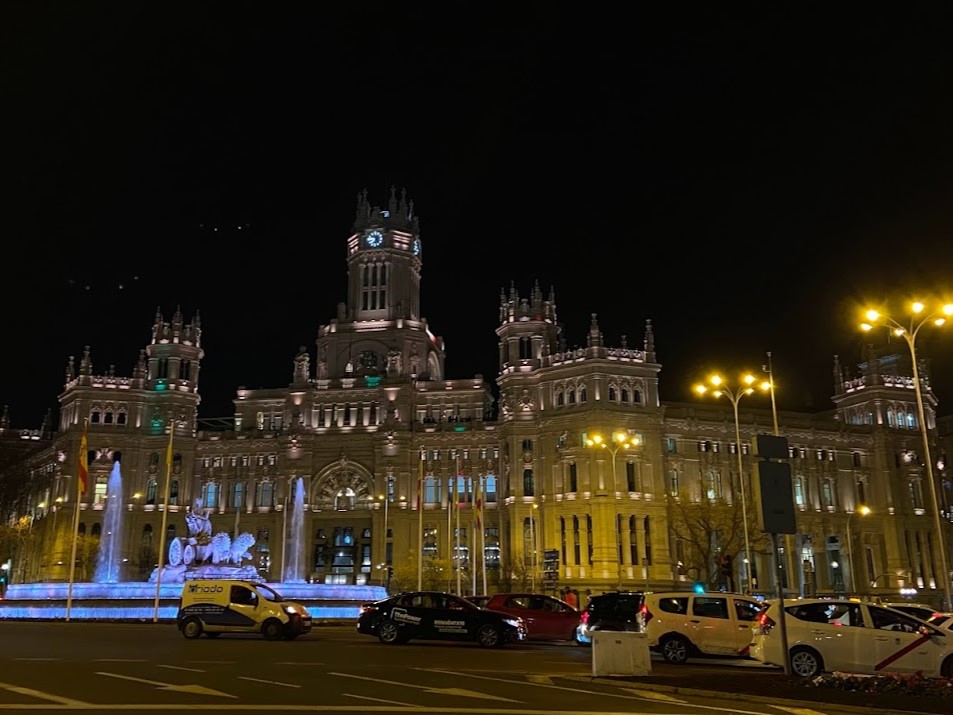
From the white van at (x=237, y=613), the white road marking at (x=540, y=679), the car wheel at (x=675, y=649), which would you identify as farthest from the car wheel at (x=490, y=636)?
the white road marking at (x=540, y=679)

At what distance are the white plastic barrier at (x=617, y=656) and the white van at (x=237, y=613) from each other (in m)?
16.0

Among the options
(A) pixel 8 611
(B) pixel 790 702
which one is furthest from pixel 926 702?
(A) pixel 8 611

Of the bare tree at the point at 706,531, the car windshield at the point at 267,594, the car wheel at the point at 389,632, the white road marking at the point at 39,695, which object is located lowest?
the white road marking at the point at 39,695

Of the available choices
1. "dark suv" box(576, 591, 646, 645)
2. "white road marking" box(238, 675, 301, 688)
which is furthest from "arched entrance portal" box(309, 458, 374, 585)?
"white road marking" box(238, 675, 301, 688)

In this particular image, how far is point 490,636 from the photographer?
3042 centimetres

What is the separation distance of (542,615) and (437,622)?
5.40 m

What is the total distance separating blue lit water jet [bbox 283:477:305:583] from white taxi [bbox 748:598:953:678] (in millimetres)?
83849

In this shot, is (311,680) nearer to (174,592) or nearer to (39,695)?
(39,695)

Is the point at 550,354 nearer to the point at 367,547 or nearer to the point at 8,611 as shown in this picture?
the point at 367,547

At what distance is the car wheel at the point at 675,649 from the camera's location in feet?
85.6

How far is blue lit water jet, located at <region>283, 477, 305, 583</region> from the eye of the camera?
100 m

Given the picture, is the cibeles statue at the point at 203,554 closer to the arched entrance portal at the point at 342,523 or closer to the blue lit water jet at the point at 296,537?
the blue lit water jet at the point at 296,537

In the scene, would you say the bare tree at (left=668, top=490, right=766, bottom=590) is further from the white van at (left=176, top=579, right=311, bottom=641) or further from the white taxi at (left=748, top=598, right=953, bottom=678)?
the white taxi at (left=748, top=598, right=953, bottom=678)

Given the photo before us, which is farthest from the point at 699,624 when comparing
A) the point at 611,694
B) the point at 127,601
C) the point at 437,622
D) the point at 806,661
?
the point at 127,601
